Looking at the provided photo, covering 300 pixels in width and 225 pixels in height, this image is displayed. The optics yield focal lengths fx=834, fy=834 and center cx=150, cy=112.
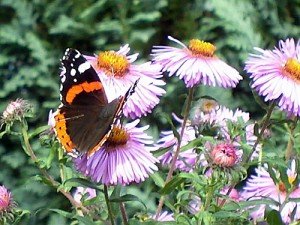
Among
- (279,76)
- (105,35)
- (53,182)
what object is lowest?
(53,182)

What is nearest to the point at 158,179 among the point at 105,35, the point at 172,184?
the point at 172,184

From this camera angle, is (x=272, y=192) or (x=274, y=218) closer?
(x=274, y=218)

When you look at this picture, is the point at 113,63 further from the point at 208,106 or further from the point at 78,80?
the point at 208,106

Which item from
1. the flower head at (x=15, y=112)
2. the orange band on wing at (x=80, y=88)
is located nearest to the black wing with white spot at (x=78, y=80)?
the orange band on wing at (x=80, y=88)

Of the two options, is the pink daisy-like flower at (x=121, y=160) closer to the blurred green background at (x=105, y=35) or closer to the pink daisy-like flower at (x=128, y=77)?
the pink daisy-like flower at (x=128, y=77)

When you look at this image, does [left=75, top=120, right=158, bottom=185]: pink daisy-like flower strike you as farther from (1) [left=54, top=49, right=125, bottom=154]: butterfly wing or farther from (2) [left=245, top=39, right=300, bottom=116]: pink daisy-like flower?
Answer: (2) [left=245, top=39, right=300, bottom=116]: pink daisy-like flower

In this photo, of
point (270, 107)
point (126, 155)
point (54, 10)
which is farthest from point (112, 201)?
point (54, 10)

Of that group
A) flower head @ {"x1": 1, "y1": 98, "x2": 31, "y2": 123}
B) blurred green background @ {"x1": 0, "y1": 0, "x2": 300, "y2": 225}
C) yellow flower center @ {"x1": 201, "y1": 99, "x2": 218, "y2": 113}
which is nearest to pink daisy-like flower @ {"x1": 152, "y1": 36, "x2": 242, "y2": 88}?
yellow flower center @ {"x1": 201, "y1": 99, "x2": 218, "y2": 113}
